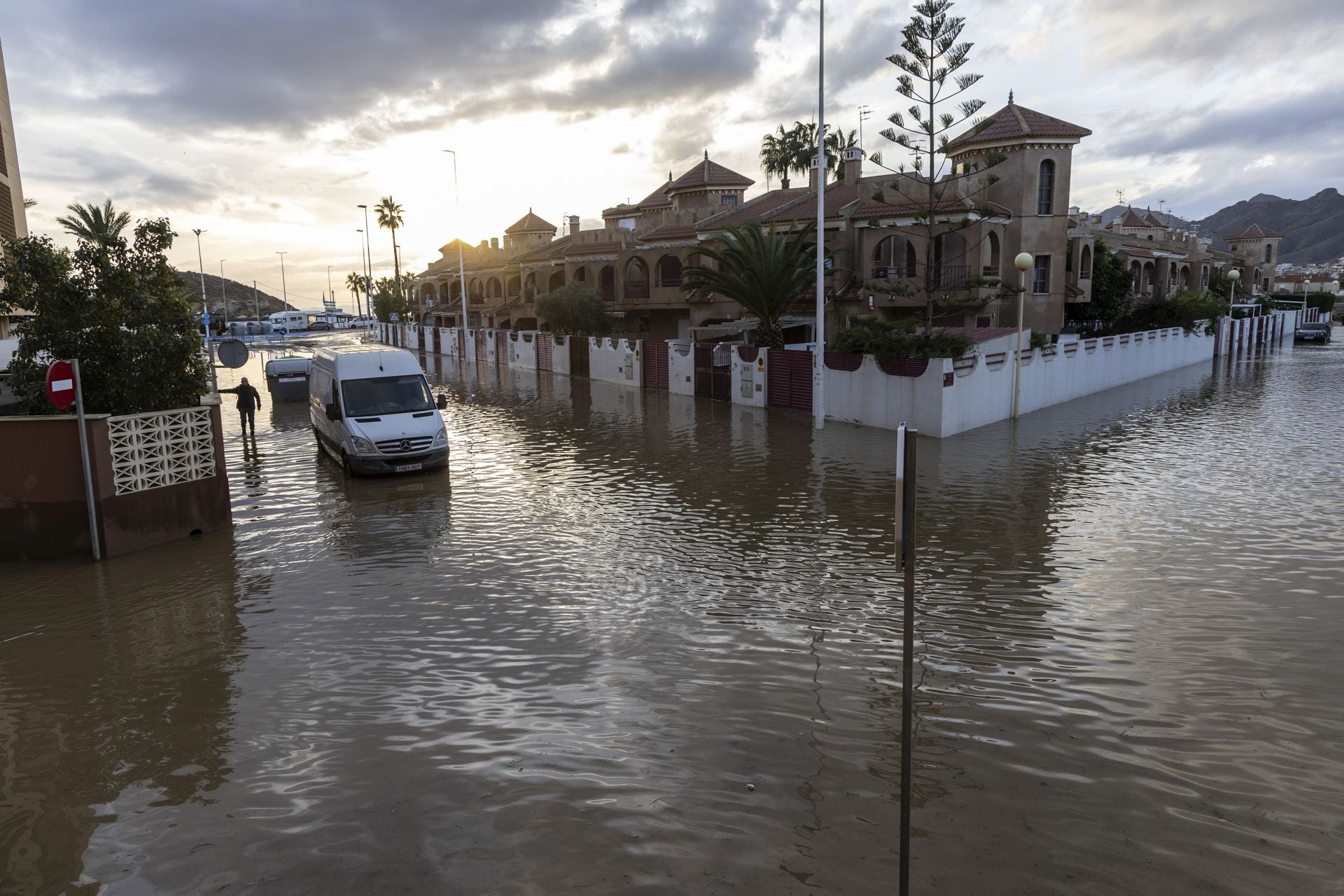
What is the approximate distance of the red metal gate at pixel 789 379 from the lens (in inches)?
982

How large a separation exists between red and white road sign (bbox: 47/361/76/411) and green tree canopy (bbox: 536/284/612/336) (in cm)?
3554

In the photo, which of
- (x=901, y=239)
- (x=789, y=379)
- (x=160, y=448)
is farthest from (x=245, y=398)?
(x=901, y=239)

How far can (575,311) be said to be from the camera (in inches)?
1821

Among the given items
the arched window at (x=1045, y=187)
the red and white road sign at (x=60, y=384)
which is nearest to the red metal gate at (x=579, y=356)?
the arched window at (x=1045, y=187)

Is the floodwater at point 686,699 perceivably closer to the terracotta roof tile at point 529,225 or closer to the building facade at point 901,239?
the building facade at point 901,239

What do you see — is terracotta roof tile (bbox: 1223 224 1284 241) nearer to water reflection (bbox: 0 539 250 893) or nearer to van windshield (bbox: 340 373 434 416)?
van windshield (bbox: 340 373 434 416)

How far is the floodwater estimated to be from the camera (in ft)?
16.2

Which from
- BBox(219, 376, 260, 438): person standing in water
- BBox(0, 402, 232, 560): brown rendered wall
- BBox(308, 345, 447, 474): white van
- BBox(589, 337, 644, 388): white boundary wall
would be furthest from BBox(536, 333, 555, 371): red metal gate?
BBox(0, 402, 232, 560): brown rendered wall

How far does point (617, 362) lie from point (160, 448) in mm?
23929

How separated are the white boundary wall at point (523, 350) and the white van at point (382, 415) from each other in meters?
25.4

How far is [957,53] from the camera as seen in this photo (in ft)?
69.7

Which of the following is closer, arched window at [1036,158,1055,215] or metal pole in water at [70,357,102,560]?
metal pole in water at [70,357,102,560]

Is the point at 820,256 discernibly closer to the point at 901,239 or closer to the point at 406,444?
the point at 406,444

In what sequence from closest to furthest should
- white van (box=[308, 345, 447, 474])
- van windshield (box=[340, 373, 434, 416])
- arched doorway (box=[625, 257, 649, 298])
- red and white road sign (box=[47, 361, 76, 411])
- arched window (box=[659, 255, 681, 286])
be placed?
red and white road sign (box=[47, 361, 76, 411]) < white van (box=[308, 345, 447, 474]) < van windshield (box=[340, 373, 434, 416]) < arched window (box=[659, 255, 681, 286]) < arched doorway (box=[625, 257, 649, 298])
